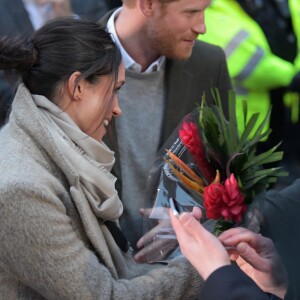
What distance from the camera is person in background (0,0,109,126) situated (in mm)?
3385

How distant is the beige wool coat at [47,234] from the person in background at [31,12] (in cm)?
75

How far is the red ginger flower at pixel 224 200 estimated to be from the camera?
2389mm

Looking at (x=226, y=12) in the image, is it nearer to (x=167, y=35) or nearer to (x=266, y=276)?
(x=167, y=35)

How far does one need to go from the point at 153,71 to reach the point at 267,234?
108 cm

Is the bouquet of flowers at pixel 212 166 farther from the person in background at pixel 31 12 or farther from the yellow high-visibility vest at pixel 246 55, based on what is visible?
the yellow high-visibility vest at pixel 246 55

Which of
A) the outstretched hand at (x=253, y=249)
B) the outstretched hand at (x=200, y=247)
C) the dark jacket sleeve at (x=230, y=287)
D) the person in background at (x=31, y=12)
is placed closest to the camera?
the dark jacket sleeve at (x=230, y=287)

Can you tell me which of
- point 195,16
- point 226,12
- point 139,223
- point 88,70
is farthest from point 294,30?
point 88,70

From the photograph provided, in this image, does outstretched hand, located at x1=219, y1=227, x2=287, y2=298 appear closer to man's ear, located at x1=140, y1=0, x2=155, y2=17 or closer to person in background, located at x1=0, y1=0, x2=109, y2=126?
person in background, located at x1=0, y1=0, x2=109, y2=126

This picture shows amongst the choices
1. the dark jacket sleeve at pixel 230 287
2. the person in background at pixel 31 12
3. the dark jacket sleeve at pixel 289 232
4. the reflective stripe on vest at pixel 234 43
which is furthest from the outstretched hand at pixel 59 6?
the dark jacket sleeve at pixel 230 287

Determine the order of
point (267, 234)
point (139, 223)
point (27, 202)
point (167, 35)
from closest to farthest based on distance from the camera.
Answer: point (27, 202), point (267, 234), point (139, 223), point (167, 35)

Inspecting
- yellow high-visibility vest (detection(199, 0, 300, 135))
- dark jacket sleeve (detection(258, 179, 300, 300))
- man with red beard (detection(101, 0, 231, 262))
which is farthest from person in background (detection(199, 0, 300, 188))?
dark jacket sleeve (detection(258, 179, 300, 300))

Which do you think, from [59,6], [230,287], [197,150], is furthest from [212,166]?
[59,6]

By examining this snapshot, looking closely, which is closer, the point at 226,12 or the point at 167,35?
the point at 167,35

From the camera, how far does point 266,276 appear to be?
7.46ft
